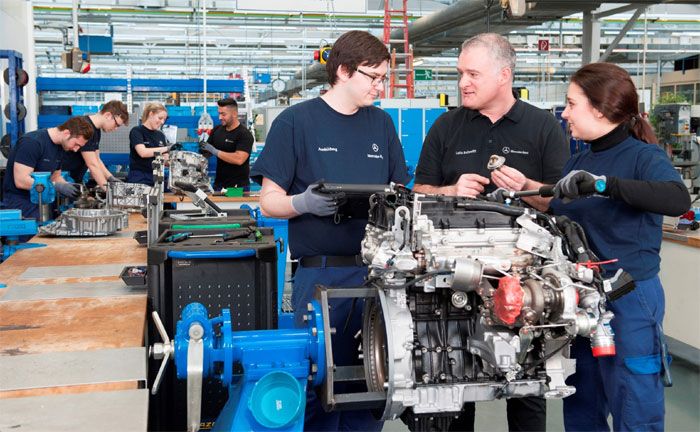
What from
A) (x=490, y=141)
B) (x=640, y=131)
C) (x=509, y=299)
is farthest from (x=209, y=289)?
(x=640, y=131)

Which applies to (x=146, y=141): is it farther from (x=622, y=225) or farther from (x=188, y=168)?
(x=622, y=225)

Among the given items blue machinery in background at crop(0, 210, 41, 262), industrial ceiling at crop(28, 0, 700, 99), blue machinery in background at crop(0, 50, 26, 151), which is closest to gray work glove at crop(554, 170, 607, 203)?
blue machinery in background at crop(0, 210, 41, 262)

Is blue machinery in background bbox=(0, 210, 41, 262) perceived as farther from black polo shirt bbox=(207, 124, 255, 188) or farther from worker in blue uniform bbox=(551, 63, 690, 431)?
worker in blue uniform bbox=(551, 63, 690, 431)

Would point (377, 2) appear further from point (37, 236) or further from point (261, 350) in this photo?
point (261, 350)

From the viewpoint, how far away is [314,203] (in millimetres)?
2037

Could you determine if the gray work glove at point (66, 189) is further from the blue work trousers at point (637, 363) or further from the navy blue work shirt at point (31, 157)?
the blue work trousers at point (637, 363)

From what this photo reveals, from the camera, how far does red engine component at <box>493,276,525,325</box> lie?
1578 millimetres

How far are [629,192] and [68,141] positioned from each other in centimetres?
361

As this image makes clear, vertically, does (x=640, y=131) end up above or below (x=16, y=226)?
above

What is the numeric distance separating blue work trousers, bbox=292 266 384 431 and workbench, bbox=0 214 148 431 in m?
0.51

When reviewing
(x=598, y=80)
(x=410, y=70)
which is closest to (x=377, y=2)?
(x=410, y=70)

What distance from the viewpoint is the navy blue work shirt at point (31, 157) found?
4230 millimetres

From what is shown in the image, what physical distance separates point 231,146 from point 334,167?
151 inches

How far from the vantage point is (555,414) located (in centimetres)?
336
